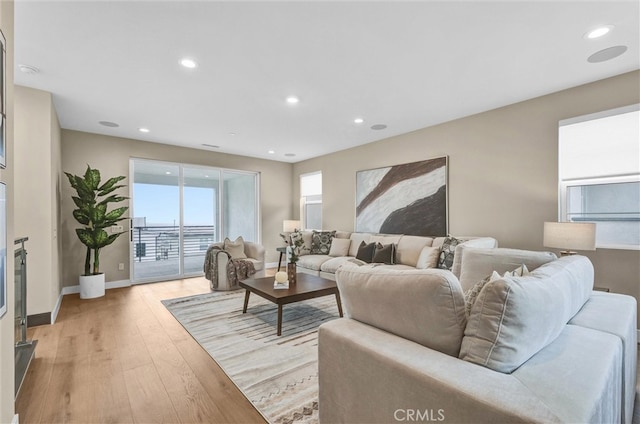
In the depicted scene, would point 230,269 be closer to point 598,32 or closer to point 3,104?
point 3,104

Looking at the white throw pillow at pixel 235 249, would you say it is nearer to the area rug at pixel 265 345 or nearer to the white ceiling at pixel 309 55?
the area rug at pixel 265 345

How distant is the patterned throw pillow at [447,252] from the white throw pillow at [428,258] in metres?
0.06

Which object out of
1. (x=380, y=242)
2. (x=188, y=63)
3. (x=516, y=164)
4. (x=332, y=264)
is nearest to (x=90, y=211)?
(x=188, y=63)

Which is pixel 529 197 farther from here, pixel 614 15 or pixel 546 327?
pixel 546 327

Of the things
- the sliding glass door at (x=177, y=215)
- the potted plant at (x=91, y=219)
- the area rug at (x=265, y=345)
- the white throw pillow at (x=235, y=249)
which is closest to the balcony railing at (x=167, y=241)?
the sliding glass door at (x=177, y=215)

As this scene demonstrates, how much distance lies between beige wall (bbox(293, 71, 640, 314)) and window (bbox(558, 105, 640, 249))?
94mm

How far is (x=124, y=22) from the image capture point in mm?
2031

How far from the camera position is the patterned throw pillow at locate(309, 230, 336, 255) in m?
5.38

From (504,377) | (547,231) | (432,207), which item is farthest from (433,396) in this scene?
(432,207)

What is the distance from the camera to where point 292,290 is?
Result: 125 inches

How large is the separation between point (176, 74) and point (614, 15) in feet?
11.6

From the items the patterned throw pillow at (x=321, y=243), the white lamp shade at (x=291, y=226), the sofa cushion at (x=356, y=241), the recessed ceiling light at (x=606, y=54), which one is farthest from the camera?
the white lamp shade at (x=291, y=226)

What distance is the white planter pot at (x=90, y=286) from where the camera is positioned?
163 inches

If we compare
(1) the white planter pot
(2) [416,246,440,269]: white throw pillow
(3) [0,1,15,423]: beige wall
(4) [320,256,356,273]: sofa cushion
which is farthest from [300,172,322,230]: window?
(3) [0,1,15,423]: beige wall
